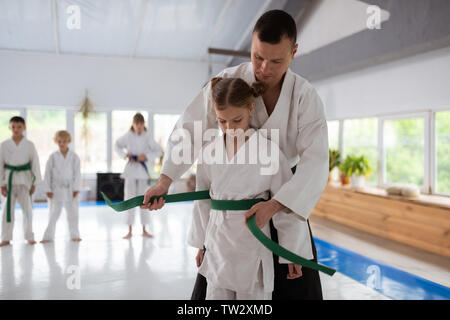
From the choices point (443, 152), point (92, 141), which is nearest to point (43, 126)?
point (92, 141)

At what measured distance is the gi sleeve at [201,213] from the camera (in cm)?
137

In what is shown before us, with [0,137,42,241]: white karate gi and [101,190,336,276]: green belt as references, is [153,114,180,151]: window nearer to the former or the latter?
[0,137,42,241]: white karate gi

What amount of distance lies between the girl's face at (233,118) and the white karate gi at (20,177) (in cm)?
370

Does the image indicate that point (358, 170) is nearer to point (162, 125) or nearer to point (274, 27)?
point (274, 27)

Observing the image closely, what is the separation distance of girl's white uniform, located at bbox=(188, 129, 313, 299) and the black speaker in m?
6.76

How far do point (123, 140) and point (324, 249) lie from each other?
2815 millimetres

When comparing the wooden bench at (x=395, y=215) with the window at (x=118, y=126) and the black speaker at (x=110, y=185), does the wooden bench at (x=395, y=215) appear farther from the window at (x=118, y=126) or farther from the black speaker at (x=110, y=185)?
the window at (x=118, y=126)

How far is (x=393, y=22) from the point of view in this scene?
420cm

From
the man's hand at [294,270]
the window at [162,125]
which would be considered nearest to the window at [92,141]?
the window at [162,125]

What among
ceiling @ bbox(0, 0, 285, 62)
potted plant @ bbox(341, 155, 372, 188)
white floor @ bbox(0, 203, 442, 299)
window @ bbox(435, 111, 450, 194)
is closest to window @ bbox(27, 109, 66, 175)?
ceiling @ bbox(0, 0, 285, 62)

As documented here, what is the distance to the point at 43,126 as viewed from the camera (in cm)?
791

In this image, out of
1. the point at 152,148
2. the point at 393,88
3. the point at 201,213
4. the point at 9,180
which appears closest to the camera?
the point at 201,213

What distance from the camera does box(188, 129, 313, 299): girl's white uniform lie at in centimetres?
121

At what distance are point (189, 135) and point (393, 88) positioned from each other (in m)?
4.34
